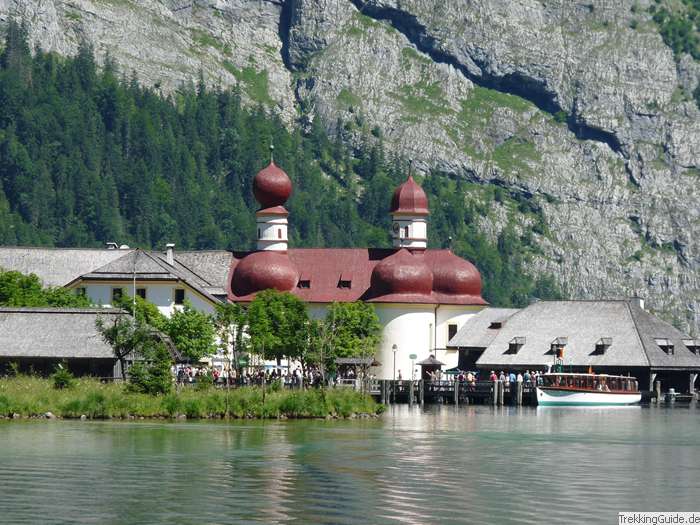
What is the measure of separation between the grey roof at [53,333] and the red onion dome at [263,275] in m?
46.2

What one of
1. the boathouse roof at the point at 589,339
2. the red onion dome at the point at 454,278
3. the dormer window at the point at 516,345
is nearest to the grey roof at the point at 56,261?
the red onion dome at the point at 454,278

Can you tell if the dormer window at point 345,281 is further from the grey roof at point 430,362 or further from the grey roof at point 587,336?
the grey roof at point 587,336

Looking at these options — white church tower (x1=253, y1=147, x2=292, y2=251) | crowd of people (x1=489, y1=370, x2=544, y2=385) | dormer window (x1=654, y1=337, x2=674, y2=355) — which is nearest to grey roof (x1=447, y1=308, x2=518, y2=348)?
crowd of people (x1=489, y1=370, x2=544, y2=385)

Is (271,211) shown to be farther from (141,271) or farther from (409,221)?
(141,271)

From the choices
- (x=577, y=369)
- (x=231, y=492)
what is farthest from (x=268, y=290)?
(x=231, y=492)

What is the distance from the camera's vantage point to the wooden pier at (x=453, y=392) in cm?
12125

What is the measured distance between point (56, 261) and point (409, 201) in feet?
106

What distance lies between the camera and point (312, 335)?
12000 centimetres

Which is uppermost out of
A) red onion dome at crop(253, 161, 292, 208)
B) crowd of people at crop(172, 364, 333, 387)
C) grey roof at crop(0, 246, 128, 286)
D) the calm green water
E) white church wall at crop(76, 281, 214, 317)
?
red onion dome at crop(253, 161, 292, 208)

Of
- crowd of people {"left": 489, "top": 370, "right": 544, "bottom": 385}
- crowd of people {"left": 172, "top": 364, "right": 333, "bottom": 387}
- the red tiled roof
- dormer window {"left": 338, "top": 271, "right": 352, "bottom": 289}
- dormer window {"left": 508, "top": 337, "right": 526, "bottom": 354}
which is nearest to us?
crowd of people {"left": 172, "top": 364, "right": 333, "bottom": 387}

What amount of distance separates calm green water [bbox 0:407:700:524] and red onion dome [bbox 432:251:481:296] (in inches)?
2438

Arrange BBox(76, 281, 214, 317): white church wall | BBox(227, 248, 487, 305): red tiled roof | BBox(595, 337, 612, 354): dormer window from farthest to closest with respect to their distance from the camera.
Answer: BBox(227, 248, 487, 305): red tiled roof → BBox(76, 281, 214, 317): white church wall → BBox(595, 337, 612, 354): dormer window

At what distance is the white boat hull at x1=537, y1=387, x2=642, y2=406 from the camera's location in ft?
390

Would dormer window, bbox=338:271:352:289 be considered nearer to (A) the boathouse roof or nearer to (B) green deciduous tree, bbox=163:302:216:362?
(A) the boathouse roof
